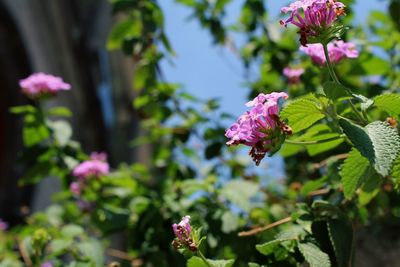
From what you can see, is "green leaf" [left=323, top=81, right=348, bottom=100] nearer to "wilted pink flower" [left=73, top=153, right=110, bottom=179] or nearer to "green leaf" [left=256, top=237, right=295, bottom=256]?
"green leaf" [left=256, top=237, right=295, bottom=256]

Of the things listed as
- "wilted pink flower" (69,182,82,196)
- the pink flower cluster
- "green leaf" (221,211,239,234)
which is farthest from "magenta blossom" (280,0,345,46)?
"wilted pink flower" (69,182,82,196)

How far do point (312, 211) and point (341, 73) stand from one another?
2.49 feet

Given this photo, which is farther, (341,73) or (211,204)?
(341,73)

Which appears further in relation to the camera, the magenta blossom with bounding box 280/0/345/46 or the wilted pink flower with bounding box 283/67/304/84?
the wilted pink flower with bounding box 283/67/304/84

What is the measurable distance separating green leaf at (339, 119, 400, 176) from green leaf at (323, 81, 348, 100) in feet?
0.12

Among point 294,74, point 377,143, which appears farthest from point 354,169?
point 294,74

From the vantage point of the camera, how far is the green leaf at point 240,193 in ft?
4.20

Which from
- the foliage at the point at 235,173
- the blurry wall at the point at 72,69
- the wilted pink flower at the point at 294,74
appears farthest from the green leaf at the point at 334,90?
the blurry wall at the point at 72,69

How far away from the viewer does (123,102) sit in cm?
310

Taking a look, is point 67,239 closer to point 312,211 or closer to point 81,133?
point 312,211

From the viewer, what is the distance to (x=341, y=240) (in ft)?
2.82

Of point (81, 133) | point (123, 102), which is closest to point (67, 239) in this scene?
point (81, 133)

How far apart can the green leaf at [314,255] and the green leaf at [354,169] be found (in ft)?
0.42

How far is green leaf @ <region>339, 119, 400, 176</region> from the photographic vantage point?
647 mm
